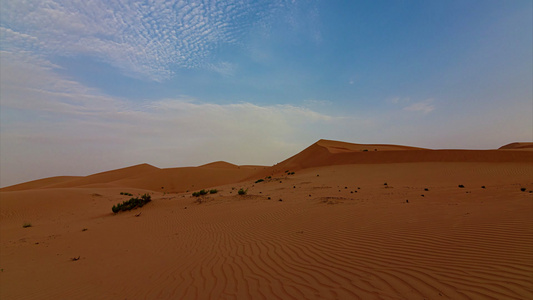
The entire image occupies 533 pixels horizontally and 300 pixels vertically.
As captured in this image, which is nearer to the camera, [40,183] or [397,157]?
[397,157]

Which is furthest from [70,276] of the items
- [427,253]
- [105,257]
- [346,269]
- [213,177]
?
[213,177]

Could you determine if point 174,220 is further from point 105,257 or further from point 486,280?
point 486,280

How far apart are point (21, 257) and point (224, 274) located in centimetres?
727

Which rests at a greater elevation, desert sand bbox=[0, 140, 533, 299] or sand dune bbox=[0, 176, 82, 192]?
sand dune bbox=[0, 176, 82, 192]

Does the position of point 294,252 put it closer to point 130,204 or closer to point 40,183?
point 130,204

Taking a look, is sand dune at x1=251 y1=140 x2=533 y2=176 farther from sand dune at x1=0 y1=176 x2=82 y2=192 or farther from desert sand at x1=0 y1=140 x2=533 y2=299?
sand dune at x1=0 y1=176 x2=82 y2=192

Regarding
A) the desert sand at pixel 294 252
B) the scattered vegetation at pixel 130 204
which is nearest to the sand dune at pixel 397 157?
the desert sand at pixel 294 252

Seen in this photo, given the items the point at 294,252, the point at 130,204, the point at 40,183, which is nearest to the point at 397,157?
the point at 130,204

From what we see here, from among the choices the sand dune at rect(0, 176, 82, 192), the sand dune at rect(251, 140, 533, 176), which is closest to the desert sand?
the sand dune at rect(251, 140, 533, 176)

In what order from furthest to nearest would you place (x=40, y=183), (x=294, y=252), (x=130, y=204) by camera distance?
(x=40, y=183), (x=130, y=204), (x=294, y=252)

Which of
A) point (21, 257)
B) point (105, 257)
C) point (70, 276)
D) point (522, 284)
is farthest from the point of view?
point (21, 257)

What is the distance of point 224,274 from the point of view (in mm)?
5184

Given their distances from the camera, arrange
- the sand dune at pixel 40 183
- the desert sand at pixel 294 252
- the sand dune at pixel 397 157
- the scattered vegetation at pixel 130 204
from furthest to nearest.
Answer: the sand dune at pixel 40 183 < the sand dune at pixel 397 157 < the scattered vegetation at pixel 130 204 < the desert sand at pixel 294 252

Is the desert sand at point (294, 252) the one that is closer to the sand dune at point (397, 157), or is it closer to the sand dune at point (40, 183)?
the sand dune at point (397, 157)
